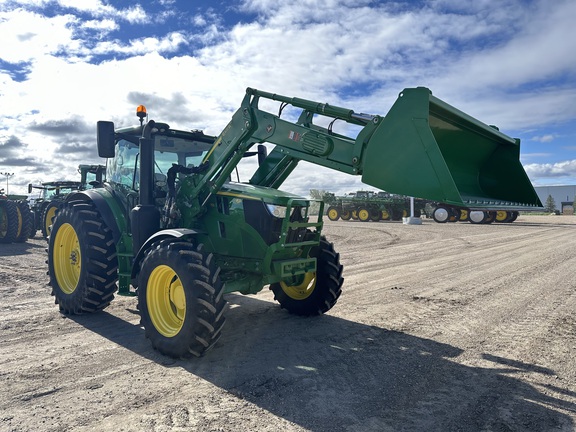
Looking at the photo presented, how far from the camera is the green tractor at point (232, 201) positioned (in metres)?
4.32

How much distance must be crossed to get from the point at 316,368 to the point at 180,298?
1641 mm

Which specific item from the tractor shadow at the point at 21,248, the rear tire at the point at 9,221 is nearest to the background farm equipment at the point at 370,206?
the tractor shadow at the point at 21,248

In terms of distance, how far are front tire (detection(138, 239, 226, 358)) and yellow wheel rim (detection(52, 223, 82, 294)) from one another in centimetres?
233

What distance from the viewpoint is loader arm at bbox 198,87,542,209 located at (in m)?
4.11

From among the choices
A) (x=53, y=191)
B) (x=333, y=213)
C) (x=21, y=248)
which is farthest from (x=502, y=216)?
(x=21, y=248)

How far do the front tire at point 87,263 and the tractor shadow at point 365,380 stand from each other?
47 centimetres

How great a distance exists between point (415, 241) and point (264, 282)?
45.1ft

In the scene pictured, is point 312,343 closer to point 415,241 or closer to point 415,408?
Answer: point 415,408

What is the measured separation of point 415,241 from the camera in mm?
17969

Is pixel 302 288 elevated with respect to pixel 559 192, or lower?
lower

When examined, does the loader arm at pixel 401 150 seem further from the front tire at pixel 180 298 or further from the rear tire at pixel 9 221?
the rear tire at pixel 9 221

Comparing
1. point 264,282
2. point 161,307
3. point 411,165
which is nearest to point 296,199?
point 264,282

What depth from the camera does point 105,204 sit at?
20.7 feet

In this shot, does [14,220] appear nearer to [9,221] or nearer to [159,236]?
[9,221]
